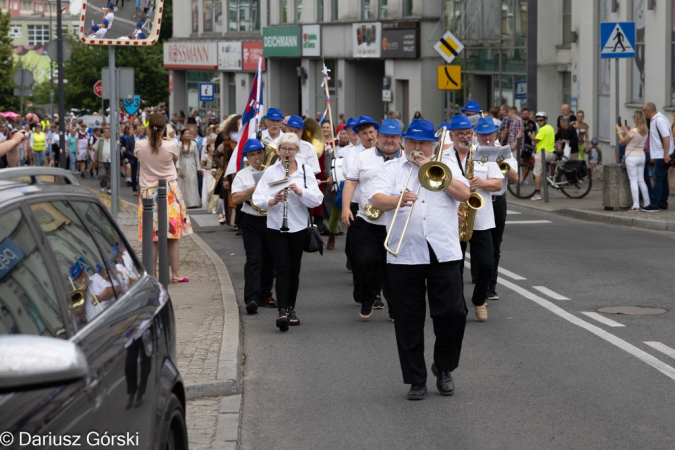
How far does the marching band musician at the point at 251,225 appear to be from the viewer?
1112 cm

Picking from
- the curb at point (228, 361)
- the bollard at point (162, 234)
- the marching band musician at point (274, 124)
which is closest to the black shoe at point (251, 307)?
the curb at point (228, 361)

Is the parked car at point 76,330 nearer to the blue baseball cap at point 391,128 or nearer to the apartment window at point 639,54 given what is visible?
the blue baseball cap at point 391,128

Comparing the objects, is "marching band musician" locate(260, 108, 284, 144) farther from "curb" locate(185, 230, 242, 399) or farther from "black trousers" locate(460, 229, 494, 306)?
"black trousers" locate(460, 229, 494, 306)

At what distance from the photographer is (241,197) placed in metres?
11.1

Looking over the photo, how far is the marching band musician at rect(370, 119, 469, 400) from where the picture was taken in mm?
7520

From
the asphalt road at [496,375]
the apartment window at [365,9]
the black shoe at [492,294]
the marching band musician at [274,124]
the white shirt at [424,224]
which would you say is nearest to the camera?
the asphalt road at [496,375]

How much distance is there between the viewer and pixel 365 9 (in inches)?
1832

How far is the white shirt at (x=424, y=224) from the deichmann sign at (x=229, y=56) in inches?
1984

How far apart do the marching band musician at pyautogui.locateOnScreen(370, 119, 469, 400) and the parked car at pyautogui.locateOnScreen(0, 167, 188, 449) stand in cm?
278

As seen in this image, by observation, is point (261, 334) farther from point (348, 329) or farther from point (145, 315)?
point (145, 315)

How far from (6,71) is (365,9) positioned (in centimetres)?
3922

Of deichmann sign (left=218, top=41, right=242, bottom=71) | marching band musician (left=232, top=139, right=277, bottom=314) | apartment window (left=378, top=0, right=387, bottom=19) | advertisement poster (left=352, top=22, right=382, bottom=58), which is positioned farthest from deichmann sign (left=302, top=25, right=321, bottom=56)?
marching band musician (left=232, top=139, right=277, bottom=314)

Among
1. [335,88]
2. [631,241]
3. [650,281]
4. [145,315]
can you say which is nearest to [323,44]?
[335,88]

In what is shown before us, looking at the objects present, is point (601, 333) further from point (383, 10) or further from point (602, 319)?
point (383, 10)
